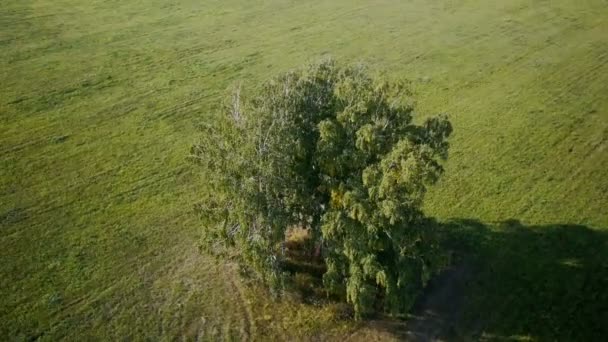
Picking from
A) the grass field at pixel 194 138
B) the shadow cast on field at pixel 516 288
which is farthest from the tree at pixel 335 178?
the grass field at pixel 194 138

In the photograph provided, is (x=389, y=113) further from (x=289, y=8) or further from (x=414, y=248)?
(x=289, y=8)

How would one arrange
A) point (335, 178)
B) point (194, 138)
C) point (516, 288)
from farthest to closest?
point (194, 138) → point (516, 288) → point (335, 178)

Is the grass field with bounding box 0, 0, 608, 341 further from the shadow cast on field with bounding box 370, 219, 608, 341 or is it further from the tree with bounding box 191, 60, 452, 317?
the tree with bounding box 191, 60, 452, 317

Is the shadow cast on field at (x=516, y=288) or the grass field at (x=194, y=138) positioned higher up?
the grass field at (x=194, y=138)

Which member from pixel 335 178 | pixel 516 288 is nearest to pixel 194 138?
pixel 335 178

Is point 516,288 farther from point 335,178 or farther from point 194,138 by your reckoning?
point 194,138

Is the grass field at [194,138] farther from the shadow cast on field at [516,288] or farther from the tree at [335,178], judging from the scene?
the tree at [335,178]

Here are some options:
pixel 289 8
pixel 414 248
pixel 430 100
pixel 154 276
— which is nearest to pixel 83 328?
pixel 154 276
